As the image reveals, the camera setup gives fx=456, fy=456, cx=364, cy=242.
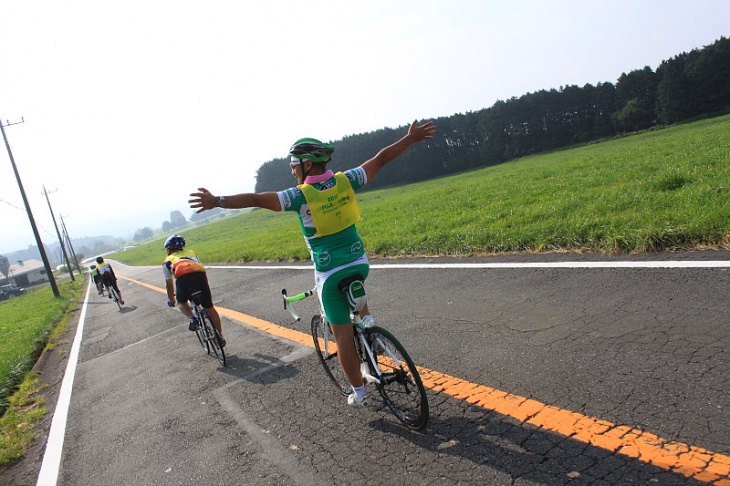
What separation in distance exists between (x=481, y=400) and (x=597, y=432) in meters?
0.83

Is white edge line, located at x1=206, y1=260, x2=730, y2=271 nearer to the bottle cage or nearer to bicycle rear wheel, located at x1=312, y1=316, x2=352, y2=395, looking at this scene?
bicycle rear wheel, located at x1=312, y1=316, x2=352, y2=395

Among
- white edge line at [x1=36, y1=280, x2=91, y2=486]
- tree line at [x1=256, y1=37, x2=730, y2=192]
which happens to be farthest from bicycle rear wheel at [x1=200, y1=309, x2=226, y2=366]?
tree line at [x1=256, y1=37, x2=730, y2=192]

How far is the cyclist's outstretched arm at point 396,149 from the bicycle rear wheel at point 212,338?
323 centimetres

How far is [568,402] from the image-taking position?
2910 millimetres

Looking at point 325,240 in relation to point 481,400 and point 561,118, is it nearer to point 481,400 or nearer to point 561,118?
point 481,400

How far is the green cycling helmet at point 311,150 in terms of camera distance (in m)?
3.17

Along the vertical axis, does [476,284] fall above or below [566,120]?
below

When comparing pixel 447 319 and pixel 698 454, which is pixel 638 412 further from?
pixel 447 319

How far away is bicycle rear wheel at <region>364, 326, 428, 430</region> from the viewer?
9.82 feet

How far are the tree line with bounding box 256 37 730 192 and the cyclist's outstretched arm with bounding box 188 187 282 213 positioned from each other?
241ft

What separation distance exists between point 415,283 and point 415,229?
16.5 feet

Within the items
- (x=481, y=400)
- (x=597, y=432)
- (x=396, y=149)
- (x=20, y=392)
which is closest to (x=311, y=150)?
(x=396, y=149)

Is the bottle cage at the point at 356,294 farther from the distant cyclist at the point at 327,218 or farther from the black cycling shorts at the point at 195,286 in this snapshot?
the black cycling shorts at the point at 195,286

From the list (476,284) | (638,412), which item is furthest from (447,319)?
(638,412)
